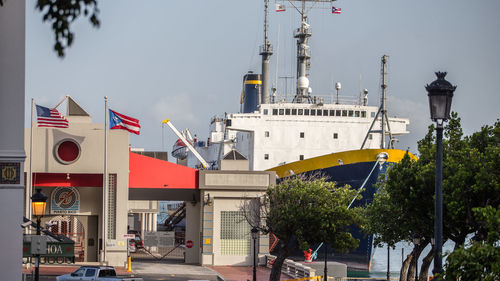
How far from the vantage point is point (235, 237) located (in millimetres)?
47594

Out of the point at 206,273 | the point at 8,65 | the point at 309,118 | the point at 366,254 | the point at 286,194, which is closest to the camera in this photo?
the point at 8,65

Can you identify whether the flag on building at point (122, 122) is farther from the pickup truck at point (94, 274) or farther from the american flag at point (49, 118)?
the pickup truck at point (94, 274)

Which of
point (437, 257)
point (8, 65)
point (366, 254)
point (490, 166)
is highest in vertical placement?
point (8, 65)

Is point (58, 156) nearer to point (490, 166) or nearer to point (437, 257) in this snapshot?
point (490, 166)

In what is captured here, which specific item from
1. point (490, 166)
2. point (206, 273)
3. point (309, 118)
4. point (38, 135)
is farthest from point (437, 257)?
point (309, 118)

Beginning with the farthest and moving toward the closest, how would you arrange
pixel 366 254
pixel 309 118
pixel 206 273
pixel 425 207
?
pixel 309 118
pixel 366 254
pixel 206 273
pixel 425 207

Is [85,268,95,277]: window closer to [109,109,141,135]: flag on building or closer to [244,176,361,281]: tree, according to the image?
[244,176,361,281]: tree

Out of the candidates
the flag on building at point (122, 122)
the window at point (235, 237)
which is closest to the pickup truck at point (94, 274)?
the flag on building at point (122, 122)

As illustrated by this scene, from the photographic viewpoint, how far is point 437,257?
50.8 ft

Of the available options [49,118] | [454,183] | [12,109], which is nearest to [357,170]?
[49,118]

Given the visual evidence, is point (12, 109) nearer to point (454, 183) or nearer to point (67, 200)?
point (454, 183)

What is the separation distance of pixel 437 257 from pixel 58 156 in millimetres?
30835

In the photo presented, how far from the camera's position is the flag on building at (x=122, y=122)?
143 feet

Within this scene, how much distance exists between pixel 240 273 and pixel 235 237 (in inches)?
172
